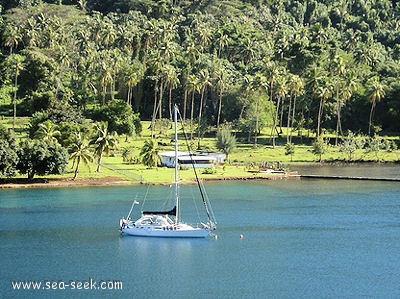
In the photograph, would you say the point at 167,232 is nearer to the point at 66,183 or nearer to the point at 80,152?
the point at 66,183

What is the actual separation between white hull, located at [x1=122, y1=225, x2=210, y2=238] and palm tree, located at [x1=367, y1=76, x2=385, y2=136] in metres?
96.1

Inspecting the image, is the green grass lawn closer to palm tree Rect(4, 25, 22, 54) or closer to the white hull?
palm tree Rect(4, 25, 22, 54)

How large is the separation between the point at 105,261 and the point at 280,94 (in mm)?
100960

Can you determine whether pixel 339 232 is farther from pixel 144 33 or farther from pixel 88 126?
pixel 144 33

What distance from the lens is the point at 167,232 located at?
89625 mm

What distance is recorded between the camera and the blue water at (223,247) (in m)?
71.1

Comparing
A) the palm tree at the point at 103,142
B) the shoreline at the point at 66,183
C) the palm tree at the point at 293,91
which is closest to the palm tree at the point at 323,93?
the palm tree at the point at 293,91

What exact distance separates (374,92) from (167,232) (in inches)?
3849

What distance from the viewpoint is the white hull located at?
Answer: 89.2 metres

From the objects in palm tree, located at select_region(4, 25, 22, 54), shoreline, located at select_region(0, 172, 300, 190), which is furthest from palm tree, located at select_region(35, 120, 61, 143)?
palm tree, located at select_region(4, 25, 22, 54)

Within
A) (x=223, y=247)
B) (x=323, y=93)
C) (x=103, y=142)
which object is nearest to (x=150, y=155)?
(x=103, y=142)

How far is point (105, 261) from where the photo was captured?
259ft

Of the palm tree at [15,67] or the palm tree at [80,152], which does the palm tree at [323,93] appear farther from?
the palm tree at [80,152]

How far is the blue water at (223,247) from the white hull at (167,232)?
100 cm
